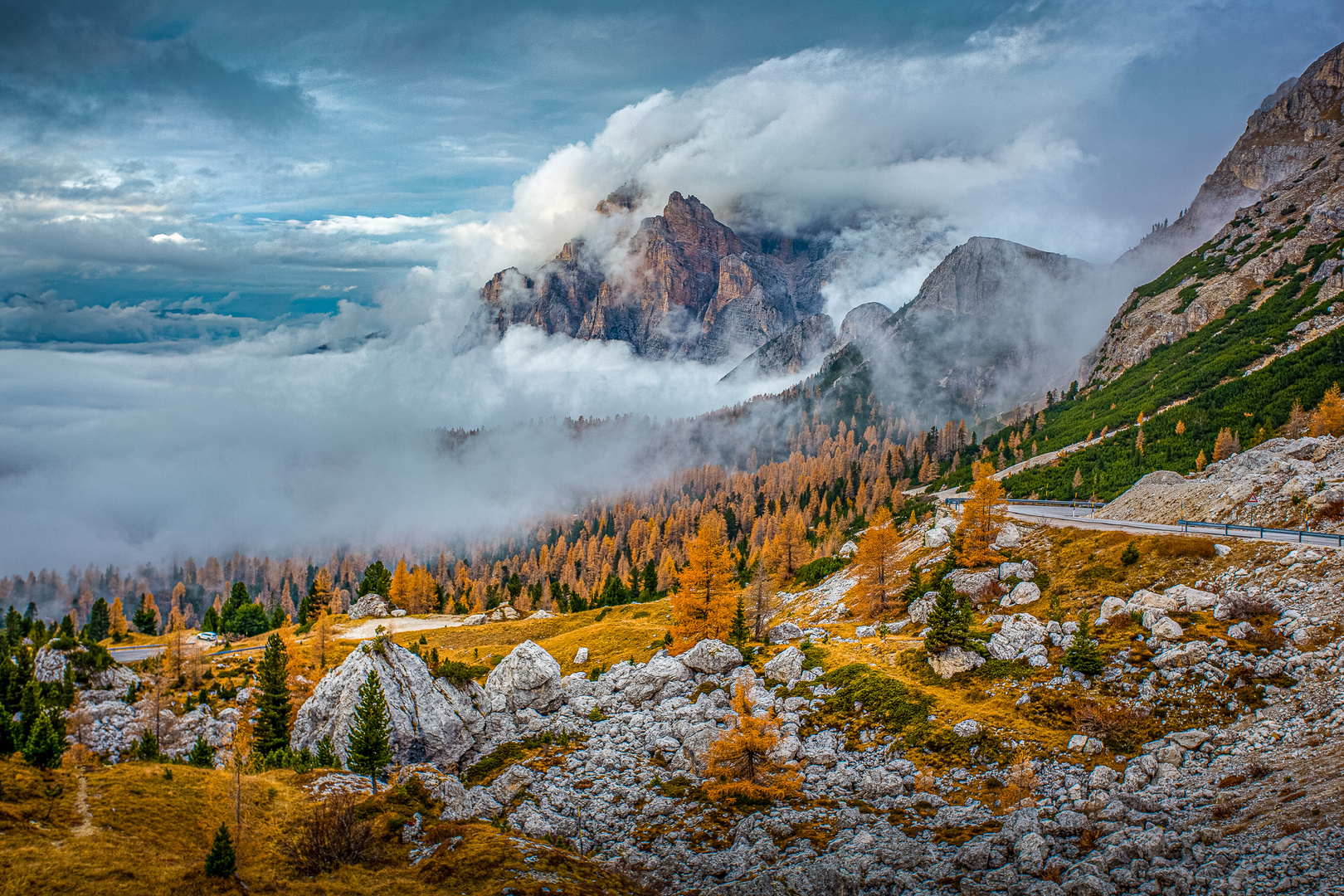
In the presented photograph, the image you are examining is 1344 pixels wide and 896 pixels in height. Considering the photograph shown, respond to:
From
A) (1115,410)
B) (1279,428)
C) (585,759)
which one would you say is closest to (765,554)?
(585,759)

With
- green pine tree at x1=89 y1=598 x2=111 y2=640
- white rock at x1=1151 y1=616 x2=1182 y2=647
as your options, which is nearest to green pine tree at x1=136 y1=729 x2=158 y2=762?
white rock at x1=1151 y1=616 x2=1182 y2=647

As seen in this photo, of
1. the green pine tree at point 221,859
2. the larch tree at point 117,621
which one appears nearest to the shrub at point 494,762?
the green pine tree at point 221,859

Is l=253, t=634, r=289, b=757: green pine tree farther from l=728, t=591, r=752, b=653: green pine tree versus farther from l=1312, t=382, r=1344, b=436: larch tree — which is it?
l=1312, t=382, r=1344, b=436: larch tree

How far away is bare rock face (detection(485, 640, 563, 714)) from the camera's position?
57125mm

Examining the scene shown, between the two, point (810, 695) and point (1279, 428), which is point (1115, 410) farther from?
point (810, 695)

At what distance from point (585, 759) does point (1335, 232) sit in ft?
806

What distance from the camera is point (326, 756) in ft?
153

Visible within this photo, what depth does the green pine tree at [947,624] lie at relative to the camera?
51000 millimetres

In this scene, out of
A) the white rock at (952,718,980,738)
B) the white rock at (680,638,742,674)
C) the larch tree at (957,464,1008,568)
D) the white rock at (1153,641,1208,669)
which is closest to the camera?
the white rock at (1153,641,1208,669)

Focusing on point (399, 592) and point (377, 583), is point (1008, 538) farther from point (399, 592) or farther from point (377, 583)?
point (377, 583)

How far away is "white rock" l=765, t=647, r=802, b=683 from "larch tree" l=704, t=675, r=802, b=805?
13266mm

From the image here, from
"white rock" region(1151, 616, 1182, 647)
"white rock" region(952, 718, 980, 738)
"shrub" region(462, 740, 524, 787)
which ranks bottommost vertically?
"shrub" region(462, 740, 524, 787)

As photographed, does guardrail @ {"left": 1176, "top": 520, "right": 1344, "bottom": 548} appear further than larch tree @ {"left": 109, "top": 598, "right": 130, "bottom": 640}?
No

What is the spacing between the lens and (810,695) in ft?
168
